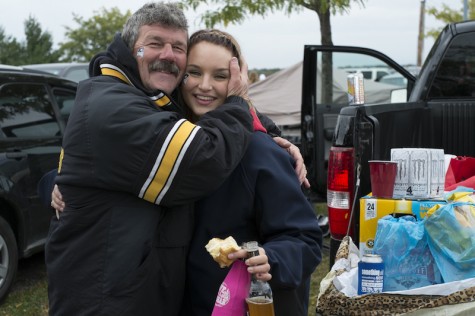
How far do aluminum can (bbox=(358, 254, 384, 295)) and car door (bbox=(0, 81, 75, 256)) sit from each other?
3.33m

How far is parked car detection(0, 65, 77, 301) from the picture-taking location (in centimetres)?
492

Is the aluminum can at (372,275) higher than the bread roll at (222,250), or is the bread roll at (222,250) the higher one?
the bread roll at (222,250)

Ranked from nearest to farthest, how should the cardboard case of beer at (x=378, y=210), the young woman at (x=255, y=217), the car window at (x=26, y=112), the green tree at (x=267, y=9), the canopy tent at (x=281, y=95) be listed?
the young woman at (x=255, y=217) < the cardboard case of beer at (x=378, y=210) < the car window at (x=26, y=112) < the green tree at (x=267, y=9) < the canopy tent at (x=281, y=95)

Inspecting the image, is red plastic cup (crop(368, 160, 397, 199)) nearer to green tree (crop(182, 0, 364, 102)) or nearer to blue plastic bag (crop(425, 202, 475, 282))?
Answer: blue plastic bag (crop(425, 202, 475, 282))

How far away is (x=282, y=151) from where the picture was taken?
2195 mm

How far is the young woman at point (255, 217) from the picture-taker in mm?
2088

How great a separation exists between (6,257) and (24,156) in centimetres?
76

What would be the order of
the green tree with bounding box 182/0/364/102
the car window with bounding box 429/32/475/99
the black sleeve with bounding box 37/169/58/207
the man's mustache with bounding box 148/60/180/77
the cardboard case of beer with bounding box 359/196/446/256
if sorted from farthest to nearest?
the green tree with bounding box 182/0/364/102 < the car window with bounding box 429/32/475/99 < the black sleeve with bounding box 37/169/58/207 < the cardboard case of beer with bounding box 359/196/446/256 < the man's mustache with bounding box 148/60/180/77

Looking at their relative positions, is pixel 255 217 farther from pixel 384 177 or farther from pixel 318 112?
pixel 318 112

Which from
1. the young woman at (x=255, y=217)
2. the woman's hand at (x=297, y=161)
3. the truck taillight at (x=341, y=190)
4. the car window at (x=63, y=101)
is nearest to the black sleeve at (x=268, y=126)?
the woman's hand at (x=297, y=161)

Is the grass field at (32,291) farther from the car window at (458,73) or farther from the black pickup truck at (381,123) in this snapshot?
the car window at (458,73)

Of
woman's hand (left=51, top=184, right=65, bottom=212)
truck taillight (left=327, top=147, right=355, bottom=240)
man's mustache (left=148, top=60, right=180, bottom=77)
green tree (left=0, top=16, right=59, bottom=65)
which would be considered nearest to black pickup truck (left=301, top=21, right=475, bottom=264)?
truck taillight (left=327, top=147, right=355, bottom=240)

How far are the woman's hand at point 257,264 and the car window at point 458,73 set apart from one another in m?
2.62

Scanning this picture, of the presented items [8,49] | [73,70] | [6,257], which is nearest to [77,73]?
[73,70]
